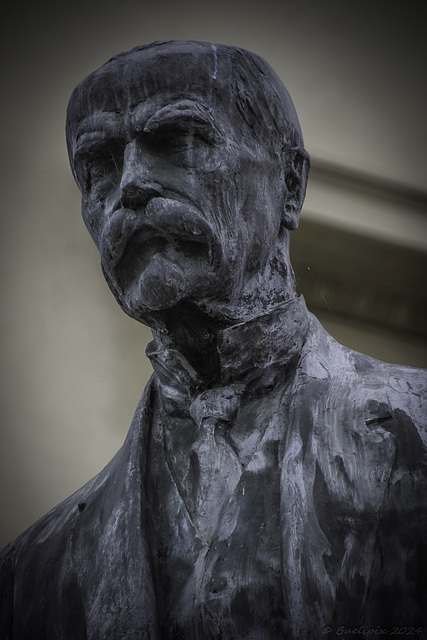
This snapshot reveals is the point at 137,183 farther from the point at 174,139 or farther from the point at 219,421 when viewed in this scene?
the point at 219,421

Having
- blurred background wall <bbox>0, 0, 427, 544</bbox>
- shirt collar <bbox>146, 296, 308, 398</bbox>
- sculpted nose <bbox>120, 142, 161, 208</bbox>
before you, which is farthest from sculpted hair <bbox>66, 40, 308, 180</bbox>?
blurred background wall <bbox>0, 0, 427, 544</bbox>

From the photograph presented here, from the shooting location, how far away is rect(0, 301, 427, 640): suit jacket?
Result: 1256mm

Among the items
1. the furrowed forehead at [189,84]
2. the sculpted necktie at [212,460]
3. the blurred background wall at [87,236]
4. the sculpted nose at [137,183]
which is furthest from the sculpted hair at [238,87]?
the blurred background wall at [87,236]

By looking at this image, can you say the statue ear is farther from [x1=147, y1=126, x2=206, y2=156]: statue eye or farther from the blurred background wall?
the blurred background wall

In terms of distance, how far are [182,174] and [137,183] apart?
64 mm

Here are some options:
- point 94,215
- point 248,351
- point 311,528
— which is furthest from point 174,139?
point 311,528

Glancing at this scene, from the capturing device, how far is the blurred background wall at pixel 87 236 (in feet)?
7.52

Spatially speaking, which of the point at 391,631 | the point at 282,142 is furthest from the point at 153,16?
the point at 391,631

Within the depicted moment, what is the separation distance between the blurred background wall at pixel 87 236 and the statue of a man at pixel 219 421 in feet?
2.18

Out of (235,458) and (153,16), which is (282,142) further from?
(153,16)

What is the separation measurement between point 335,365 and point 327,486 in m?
0.22

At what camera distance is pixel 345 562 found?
1.28 metres

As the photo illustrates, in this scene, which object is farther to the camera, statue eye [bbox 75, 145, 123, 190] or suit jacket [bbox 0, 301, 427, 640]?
statue eye [bbox 75, 145, 123, 190]

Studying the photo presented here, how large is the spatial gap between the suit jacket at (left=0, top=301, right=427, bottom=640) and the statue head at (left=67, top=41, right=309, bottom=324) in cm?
16
